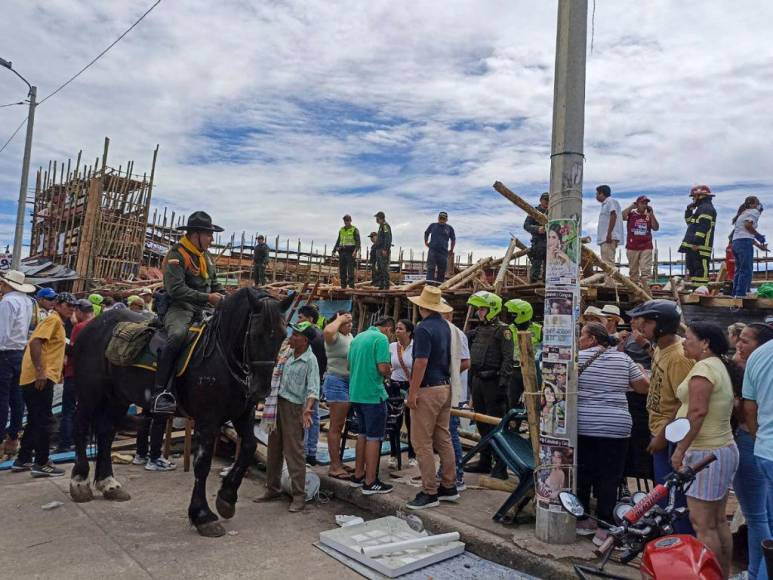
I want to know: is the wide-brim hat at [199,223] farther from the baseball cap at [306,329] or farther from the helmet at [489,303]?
the helmet at [489,303]

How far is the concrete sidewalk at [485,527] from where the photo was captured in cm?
436

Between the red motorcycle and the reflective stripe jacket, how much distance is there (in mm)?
9065

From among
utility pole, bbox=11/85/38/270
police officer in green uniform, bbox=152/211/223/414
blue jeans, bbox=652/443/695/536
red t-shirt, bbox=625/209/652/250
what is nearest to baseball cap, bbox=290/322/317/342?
police officer in green uniform, bbox=152/211/223/414

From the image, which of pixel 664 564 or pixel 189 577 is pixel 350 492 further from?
pixel 664 564

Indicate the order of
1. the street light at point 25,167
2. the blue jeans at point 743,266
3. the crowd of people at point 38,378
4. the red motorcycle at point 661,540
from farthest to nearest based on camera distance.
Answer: the street light at point 25,167, the blue jeans at point 743,266, the crowd of people at point 38,378, the red motorcycle at point 661,540

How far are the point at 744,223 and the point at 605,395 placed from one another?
7.26 metres

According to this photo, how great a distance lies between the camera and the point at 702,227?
35.4ft

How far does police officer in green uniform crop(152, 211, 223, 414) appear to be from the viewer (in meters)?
5.43

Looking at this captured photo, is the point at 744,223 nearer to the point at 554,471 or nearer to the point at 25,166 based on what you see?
the point at 554,471

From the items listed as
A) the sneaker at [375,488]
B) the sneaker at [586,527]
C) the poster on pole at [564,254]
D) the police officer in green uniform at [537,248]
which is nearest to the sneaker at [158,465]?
the sneaker at [375,488]

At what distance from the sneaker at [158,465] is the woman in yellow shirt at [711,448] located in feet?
20.1

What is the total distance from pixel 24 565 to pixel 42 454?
277cm

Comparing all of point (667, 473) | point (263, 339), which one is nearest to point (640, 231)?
point (667, 473)

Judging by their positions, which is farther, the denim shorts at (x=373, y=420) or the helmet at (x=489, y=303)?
the helmet at (x=489, y=303)
